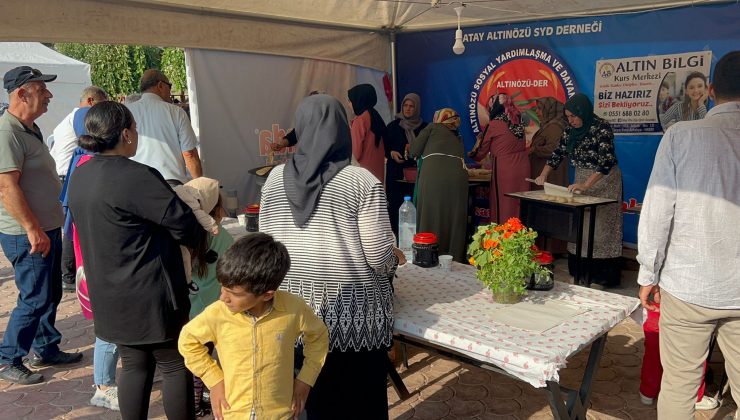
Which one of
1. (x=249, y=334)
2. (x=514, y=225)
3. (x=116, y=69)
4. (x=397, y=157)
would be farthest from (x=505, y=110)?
(x=116, y=69)

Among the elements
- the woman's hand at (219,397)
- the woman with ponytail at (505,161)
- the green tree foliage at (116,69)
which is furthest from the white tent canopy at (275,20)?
the green tree foliage at (116,69)

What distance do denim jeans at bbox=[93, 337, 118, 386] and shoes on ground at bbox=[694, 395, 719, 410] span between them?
297 cm

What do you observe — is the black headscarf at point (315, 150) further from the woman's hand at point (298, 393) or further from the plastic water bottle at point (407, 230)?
the plastic water bottle at point (407, 230)

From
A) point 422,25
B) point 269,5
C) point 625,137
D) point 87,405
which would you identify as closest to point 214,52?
point 269,5

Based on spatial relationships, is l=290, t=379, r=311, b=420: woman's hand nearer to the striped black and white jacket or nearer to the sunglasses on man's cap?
the striped black and white jacket

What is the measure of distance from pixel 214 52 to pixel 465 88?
3004mm

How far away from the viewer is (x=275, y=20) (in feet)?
18.9

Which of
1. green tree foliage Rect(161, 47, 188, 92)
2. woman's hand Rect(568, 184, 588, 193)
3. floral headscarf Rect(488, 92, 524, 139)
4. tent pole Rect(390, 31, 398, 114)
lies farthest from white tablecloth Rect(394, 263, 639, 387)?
green tree foliage Rect(161, 47, 188, 92)

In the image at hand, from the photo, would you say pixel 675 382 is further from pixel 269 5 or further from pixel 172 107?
pixel 269 5

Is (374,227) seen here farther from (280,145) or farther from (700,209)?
(280,145)

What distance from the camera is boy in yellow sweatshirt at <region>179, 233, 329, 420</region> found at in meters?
1.67

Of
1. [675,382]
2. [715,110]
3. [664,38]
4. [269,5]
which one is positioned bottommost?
[675,382]

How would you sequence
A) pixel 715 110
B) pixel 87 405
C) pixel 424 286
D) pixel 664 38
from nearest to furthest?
pixel 715 110
pixel 424 286
pixel 87 405
pixel 664 38

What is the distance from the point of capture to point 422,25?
6.85 m
